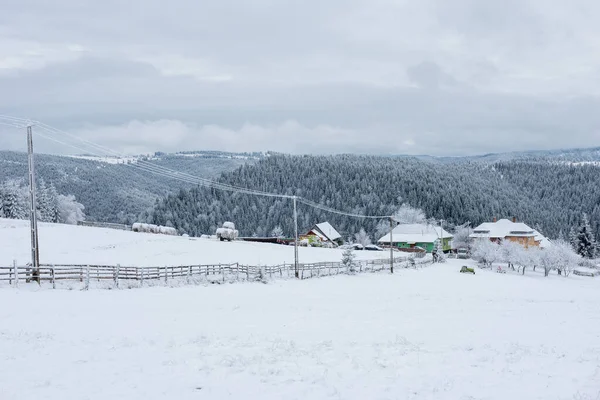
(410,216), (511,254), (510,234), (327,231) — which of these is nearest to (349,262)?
(511,254)

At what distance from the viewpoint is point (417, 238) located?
115 meters

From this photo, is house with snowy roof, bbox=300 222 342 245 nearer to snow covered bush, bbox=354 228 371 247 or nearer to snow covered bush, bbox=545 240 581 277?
snow covered bush, bbox=354 228 371 247

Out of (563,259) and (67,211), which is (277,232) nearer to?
(67,211)

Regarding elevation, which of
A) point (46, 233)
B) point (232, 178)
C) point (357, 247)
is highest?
point (232, 178)

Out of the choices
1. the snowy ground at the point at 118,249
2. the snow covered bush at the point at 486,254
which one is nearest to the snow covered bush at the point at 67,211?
the snowy ground at the point at 118,249

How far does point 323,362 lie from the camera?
14281 millimetres

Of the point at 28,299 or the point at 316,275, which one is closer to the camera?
the point at 28,299

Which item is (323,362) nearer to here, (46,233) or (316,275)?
(316,275)

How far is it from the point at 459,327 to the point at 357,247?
87.2 metres

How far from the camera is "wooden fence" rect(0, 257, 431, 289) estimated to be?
31717 mm

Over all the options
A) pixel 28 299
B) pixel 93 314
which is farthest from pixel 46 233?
pixel 93 314

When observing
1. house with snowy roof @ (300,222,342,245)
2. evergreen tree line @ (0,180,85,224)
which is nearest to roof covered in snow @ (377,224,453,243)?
house with snowy roof @ (300,222,342,245)

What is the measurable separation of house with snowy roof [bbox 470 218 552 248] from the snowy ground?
60312mm

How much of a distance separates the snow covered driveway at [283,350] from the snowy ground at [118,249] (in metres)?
25.8
